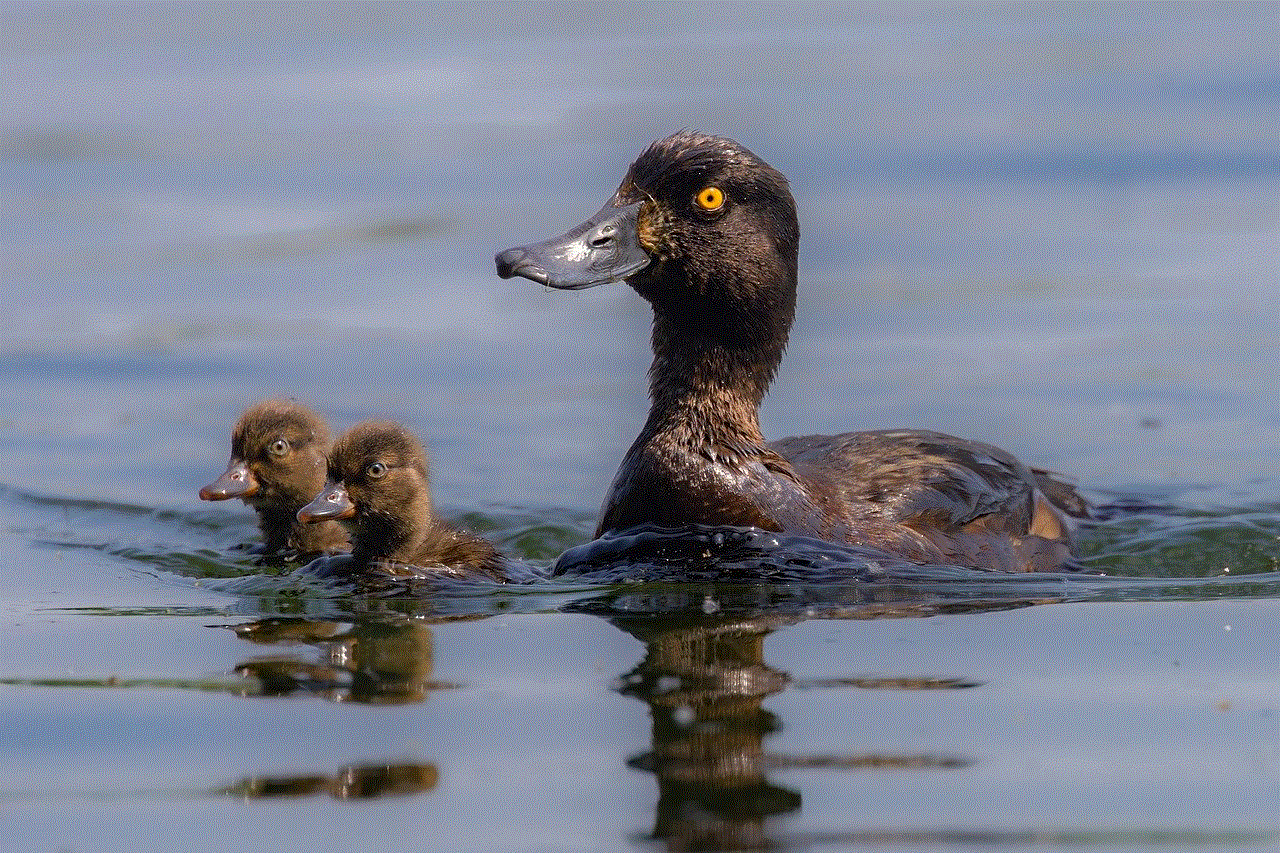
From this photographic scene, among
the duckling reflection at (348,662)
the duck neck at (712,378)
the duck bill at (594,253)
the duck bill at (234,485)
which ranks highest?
the duck bill at (594,253)

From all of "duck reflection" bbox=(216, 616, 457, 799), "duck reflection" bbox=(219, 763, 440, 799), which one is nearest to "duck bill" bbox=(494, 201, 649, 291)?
"duck reflection" bbox=(216, 616, 457, 799)

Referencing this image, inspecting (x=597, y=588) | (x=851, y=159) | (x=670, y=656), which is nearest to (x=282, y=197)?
(x=851, y=159)

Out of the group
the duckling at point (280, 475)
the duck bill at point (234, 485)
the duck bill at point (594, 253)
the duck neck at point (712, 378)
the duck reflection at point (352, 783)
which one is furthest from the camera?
the duckling at point (280, 475)

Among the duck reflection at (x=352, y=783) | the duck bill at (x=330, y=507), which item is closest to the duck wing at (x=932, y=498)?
the duck bill at (x=330, y=507)

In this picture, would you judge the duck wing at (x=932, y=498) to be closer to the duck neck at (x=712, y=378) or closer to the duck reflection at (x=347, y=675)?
the duck neck at (x=712, y=378)

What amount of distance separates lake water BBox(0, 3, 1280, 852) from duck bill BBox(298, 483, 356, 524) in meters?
0.38

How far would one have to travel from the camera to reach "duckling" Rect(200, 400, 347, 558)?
9273 mm

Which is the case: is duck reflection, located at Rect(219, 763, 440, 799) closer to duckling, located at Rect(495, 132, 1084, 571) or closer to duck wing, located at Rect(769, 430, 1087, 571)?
duckling, located at Rect(495, 132, 1084, 571)

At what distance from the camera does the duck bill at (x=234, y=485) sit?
9.05m

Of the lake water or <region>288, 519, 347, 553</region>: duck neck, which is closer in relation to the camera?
the lake water

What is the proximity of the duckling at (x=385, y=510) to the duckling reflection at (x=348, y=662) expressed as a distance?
40.3 inches

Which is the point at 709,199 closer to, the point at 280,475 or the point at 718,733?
the point at 280,475

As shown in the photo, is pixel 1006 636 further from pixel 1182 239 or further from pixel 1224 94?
pixel 1224 94

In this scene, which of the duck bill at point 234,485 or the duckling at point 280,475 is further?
the duckling at point 280,475
